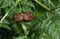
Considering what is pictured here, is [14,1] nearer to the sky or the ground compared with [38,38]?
nearer to the sky

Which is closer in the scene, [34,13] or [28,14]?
[28,14]

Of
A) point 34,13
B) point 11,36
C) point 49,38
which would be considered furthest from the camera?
point 11,36

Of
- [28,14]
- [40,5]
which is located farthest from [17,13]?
[40,5]

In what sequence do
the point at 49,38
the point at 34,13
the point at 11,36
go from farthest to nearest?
the point at 11,36 < the point at 34,13 < the point at 49,38

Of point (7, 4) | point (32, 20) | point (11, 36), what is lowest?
point (11, 36)

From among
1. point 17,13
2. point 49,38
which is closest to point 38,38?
point 49,38

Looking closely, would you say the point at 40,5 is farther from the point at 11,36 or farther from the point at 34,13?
the point at 11,36
